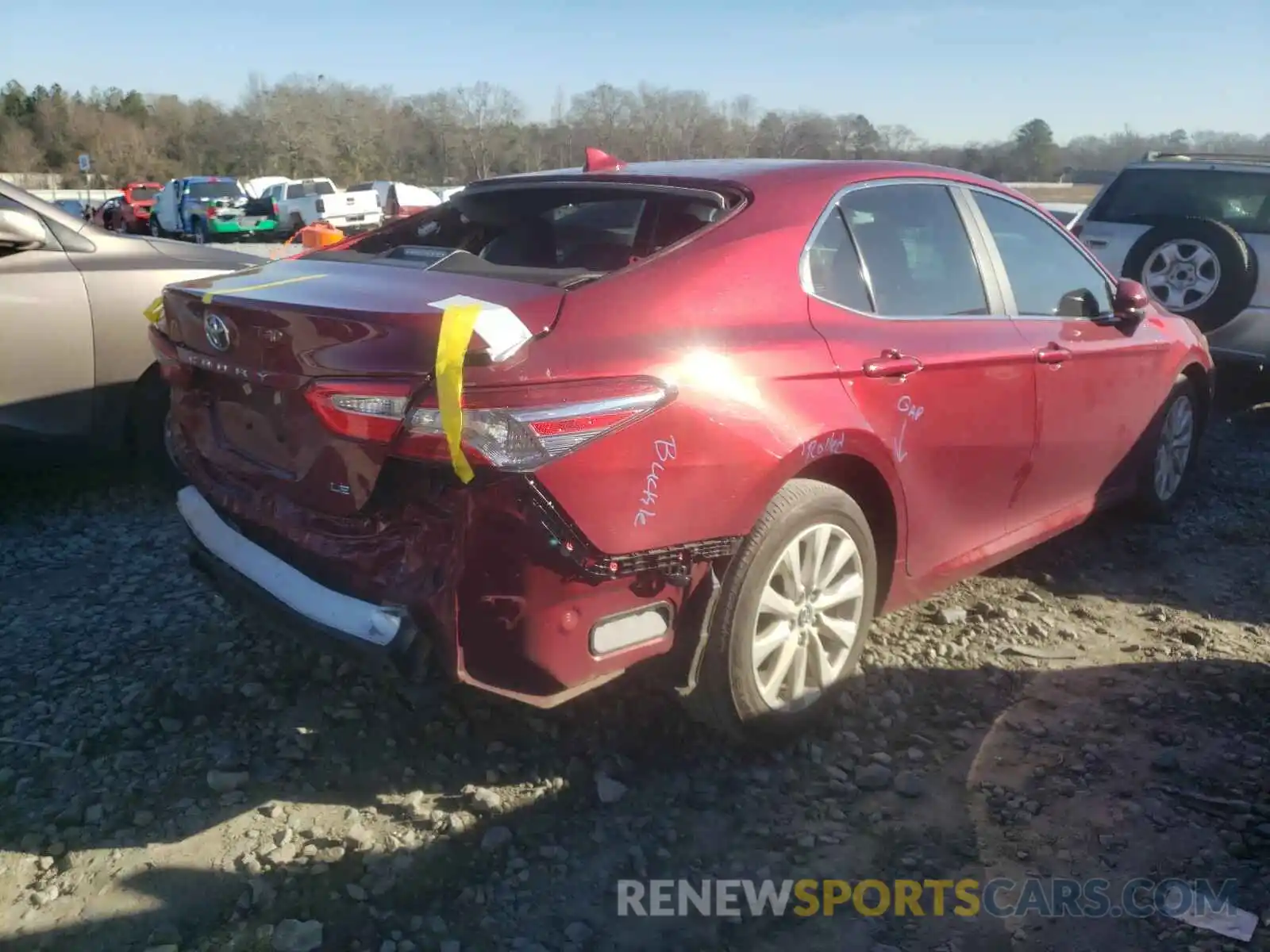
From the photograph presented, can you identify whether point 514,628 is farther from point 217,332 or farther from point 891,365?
point 891,365

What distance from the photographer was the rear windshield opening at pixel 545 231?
3.03 m

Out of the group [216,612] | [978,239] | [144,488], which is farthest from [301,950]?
[144,488]

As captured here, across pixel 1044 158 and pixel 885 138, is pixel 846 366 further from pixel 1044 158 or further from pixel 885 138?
pixel 1044 158

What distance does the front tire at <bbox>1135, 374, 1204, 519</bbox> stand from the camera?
4828mm

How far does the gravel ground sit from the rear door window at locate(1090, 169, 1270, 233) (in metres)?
4.51

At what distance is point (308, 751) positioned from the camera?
305 cm

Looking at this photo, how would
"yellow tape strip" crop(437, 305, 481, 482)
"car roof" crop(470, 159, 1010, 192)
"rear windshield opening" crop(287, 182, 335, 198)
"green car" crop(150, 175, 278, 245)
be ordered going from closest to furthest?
"yellow tape strip" crop(437, 305, 481, 482) → "car roof" crop(470, 159, 1010, 192) → "green car" crop(150, 175, 278, 245) → "rear windshield opening" crop(287, 182, 335, 198)

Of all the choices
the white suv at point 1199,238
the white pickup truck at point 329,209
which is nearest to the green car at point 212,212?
the white pickup truck at point 329,209

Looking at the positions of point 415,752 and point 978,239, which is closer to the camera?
point 415,752

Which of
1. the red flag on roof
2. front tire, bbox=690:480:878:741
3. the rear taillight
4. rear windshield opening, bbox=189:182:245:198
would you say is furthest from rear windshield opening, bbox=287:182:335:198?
the rear taillight

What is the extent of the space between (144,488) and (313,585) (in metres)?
2.95

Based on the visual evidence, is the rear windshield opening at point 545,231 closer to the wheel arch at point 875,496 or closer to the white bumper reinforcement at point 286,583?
the wheel arch at point 875,496

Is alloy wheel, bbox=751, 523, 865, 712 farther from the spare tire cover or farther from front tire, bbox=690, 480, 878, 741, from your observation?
the spare tire cover

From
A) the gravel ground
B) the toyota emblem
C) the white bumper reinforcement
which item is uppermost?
the toyota emblem
